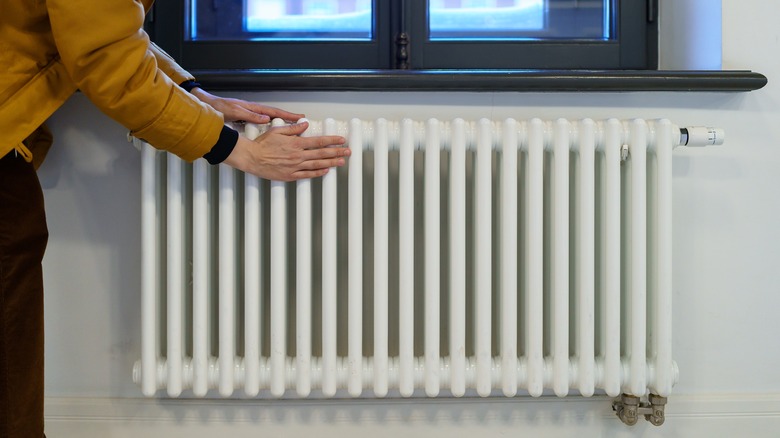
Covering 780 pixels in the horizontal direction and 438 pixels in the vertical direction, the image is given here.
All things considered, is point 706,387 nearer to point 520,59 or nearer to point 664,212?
point 664,212

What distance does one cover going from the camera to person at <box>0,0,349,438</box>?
0.91m

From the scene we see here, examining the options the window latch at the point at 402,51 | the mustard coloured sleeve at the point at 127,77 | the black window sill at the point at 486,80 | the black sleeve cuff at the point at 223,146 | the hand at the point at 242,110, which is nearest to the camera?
the mustard coloured sleeve at the point at 127,77

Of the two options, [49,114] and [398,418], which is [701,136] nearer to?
[398,418]

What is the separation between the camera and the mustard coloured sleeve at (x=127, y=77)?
885mm

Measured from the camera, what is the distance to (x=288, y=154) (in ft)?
3.58

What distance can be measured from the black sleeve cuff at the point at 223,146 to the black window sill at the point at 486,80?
0.78 ft

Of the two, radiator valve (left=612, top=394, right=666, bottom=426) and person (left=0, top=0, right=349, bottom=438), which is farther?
radiator valve (left=612, top=394, right=666, bottom=426)

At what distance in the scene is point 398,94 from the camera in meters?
1.29

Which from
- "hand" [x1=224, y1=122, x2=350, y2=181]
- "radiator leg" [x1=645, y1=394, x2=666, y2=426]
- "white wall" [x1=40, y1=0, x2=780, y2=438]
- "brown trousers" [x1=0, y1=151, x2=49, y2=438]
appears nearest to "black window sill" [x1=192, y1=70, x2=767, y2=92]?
"white wall" [x1=40, y1=0, x2=780, y2=438]

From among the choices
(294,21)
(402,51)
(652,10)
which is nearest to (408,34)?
(402,51)

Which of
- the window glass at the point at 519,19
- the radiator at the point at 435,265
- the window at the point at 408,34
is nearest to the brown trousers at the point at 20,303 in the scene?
the radiator at the point at 435,265

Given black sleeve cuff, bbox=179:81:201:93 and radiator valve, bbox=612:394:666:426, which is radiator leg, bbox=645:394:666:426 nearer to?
radiator valve, bbox=612:394:666:426

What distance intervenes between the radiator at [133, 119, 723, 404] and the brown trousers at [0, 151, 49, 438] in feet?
0.56

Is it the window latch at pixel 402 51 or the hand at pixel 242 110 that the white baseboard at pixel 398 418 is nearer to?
the hand at pixel 242 110
